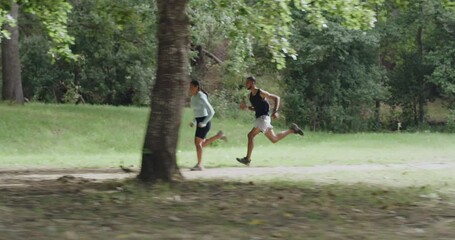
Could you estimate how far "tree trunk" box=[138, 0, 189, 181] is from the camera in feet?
31.1

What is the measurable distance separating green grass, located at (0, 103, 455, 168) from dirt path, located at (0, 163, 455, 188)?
127cm

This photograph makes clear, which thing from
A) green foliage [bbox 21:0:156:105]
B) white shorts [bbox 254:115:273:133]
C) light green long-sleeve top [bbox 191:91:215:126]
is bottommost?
white shorts [bbox 254:115:273:133]

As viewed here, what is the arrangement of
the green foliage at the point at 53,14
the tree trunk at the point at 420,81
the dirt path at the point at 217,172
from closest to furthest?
the dirt path at the point at 217,172 → the green foliage at the point at 53,14 → the tree trunk at the point at 420,81

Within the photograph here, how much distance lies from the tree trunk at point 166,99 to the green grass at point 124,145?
533 centimetres

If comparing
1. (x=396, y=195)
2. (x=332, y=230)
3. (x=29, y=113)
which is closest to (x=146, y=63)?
(x=29, y=113)

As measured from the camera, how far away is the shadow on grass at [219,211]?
660cm

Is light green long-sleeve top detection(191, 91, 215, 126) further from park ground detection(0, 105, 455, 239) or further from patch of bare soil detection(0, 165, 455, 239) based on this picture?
patch of bare soil detection(0, 165, 455, 239)

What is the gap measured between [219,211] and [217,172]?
507cm

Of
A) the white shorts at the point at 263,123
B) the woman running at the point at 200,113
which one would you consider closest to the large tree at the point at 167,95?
the woman running at the point at 200,113

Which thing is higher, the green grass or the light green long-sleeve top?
the light green long-sleeve top

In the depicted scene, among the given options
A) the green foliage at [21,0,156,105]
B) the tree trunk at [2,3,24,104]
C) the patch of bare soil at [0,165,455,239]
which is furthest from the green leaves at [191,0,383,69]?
the green foliage at [21,0,156,105]

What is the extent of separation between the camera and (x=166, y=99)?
31.2ft

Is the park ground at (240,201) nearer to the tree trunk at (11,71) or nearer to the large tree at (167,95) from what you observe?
the large tree at (167,95)

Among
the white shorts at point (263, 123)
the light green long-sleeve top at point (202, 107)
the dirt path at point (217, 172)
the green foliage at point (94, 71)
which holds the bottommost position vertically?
the dirt path at point (217, 172)
